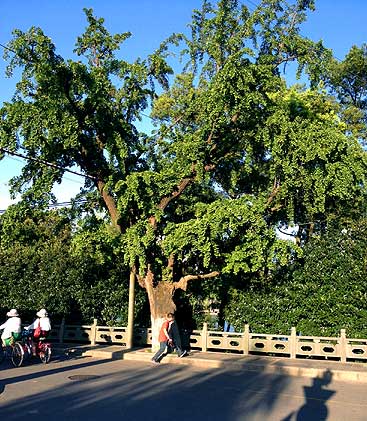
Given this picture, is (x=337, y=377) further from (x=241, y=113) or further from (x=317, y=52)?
(x=317, y=52)

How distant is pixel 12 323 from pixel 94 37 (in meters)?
10.6

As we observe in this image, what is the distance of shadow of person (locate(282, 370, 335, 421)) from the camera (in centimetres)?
893

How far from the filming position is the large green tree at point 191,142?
16422 mm

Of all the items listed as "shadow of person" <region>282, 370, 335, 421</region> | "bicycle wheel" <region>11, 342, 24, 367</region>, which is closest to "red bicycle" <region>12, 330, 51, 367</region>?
"bicycle wheel" <region>11, 342, 24, 367</region>

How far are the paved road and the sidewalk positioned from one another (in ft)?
2.09

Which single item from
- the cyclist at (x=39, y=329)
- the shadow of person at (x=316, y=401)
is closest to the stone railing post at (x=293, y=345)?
the shadow of person at (x=316, y=401)

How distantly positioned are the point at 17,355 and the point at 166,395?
631 centimetres

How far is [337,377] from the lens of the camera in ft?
46.8

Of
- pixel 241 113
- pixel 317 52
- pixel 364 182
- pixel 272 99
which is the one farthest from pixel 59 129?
pixel 364 182

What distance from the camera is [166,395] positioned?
1071 centimetres

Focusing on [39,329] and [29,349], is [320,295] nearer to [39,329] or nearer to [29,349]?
[39,329]

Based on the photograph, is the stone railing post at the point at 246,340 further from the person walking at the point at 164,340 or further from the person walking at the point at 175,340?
the person walking at the point at 164,340

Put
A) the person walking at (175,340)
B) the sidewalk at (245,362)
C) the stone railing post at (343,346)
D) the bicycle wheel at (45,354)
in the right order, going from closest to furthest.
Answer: the sidewalk at (245,362) → the bicycle wheel at (45,354) → the stone railing post at (343,346) → the person walking at (175,340)

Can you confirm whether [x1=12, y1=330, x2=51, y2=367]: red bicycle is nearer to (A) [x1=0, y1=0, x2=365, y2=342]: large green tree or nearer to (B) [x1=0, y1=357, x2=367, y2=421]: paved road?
(B) [x1=0, y1=357, x2=367, y2=421]: paved road
